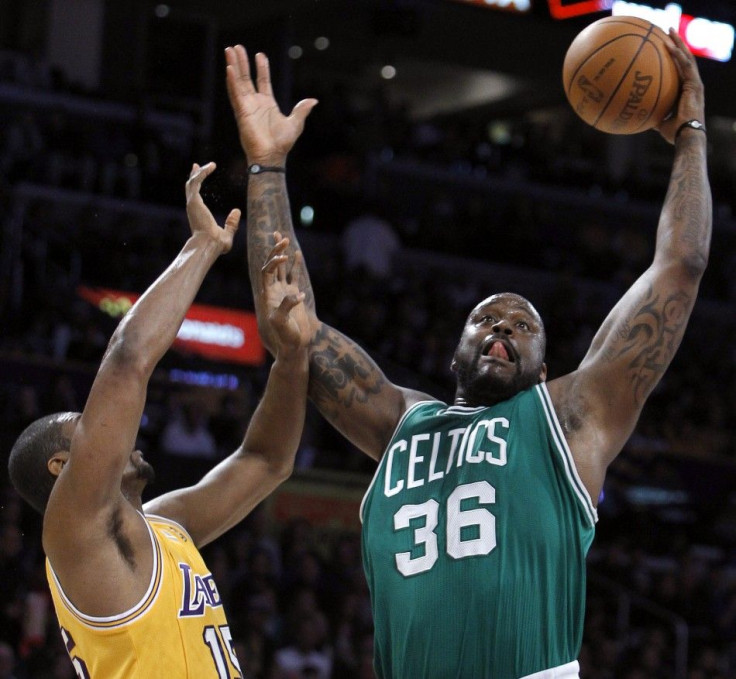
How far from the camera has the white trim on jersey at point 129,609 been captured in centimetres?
388

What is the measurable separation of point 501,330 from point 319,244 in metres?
11.7

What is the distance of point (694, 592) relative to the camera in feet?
40.6

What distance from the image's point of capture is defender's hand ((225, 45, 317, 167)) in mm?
4801

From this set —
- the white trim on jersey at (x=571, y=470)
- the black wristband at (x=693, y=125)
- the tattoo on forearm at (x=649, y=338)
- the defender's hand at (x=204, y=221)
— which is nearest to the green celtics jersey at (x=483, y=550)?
the white trim on jersey at (x=571, y=470)

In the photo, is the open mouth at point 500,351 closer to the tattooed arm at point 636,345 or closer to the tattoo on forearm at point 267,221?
the tattooed arm at point 636,345

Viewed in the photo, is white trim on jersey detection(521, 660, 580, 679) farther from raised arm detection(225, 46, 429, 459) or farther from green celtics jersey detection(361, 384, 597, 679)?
raised arm detection(225, 46, 429, 459)

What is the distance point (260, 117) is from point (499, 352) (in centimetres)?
136

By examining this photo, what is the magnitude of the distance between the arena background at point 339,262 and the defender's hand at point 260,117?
0.28 metres

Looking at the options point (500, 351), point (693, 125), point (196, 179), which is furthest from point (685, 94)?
point (196, 179)

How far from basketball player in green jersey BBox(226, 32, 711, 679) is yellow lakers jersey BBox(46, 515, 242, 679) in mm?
524

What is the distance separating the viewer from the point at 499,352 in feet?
13.7

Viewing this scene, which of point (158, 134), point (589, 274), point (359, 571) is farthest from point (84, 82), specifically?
point (359, 571)

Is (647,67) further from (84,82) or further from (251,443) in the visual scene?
(84,82)

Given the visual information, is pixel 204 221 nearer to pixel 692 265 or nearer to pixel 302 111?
pixel 302 111
